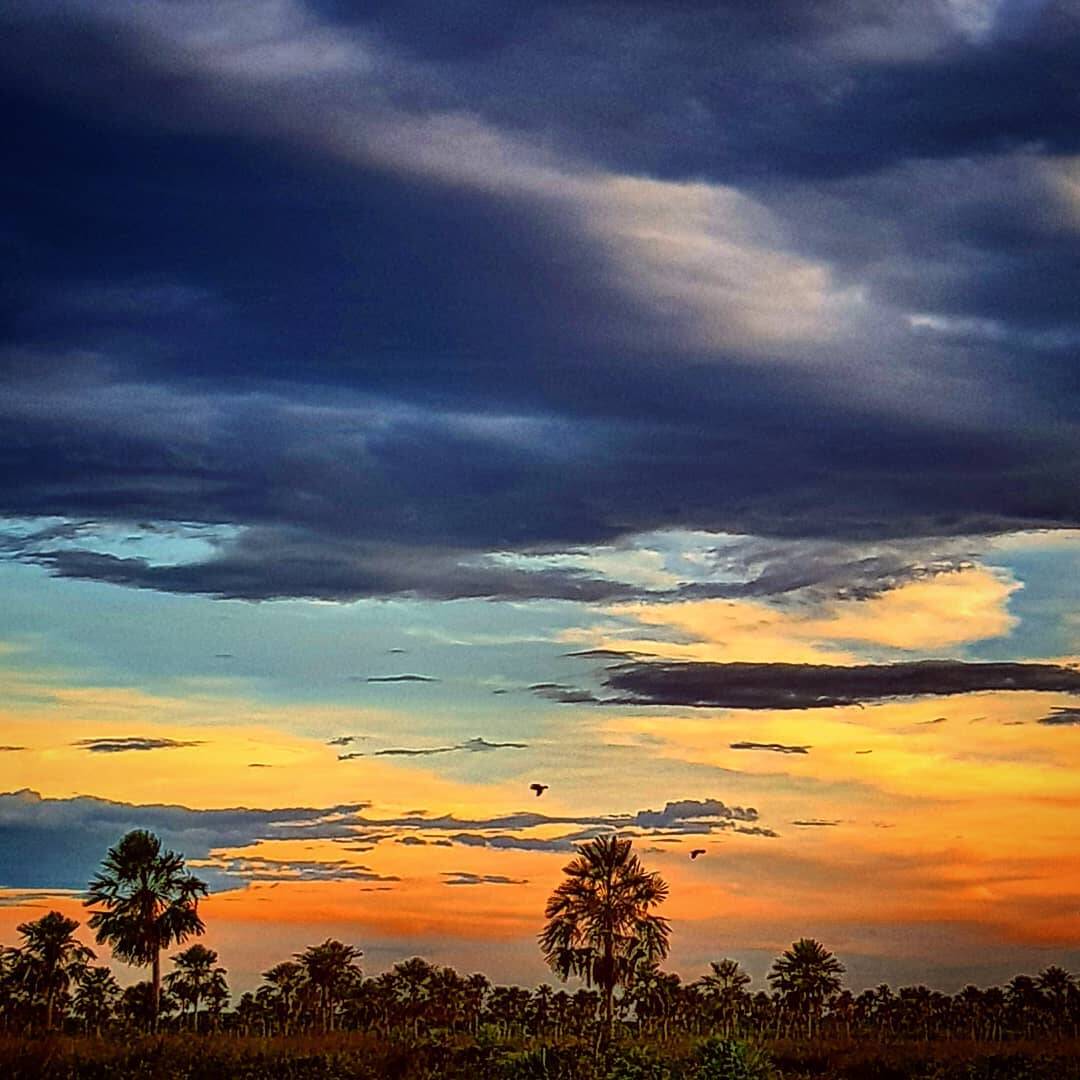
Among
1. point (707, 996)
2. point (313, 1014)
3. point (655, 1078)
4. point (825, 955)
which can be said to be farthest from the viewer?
point (707, 996)

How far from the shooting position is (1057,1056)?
84.1 m

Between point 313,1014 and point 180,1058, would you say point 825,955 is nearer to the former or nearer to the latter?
point 313,1014

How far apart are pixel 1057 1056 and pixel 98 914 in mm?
50899

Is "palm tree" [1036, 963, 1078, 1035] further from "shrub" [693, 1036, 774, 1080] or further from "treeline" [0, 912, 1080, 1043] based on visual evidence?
"shrub" [693, 1036, 774, 1080]

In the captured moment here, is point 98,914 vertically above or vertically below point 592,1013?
above

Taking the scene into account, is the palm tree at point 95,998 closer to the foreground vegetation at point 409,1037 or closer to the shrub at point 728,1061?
the foreground vegetation at point 409,1037

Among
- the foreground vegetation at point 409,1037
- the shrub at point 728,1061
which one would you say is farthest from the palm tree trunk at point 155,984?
the shrub at point 728,1061

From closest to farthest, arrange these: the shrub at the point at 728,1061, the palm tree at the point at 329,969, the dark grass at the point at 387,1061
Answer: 1. the shrub at the point at 728,1061
2. the dark grass at the point at 387,1061
3. the palm tree at the point at 329,969

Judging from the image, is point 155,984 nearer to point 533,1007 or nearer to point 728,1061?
point 728,1061

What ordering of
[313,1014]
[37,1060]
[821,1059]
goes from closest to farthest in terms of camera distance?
1. [37,1060]
2. [821,1059]
3. [313,1014]

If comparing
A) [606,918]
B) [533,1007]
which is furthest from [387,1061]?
[533,1007]

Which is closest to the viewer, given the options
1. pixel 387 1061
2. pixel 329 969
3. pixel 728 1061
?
pixel 728 1061

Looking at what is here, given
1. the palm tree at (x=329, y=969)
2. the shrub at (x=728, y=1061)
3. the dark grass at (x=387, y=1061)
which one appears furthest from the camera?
the palm tree at (x=329, y=969)

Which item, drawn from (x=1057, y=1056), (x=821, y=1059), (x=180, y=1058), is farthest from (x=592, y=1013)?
(x=180, y=1058)
